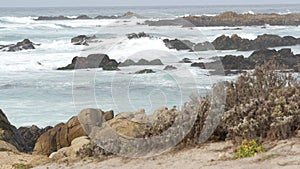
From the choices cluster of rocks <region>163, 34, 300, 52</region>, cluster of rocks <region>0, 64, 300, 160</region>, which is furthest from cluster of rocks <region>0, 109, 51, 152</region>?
cluster of rocks <region>163, 34, 300, 52</region>

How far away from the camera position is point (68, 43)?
38062 mm

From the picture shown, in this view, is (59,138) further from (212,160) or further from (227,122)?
(212,160)

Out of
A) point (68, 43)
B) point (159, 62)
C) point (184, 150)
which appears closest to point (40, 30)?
point (68, 43)

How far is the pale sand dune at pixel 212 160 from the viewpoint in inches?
231

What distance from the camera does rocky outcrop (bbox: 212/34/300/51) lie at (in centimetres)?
3155

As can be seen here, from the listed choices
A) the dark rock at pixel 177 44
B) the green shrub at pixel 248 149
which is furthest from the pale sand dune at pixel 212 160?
the dark rock at pixel 177 44

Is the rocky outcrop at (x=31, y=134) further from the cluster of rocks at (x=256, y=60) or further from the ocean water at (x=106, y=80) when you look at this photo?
the cluster of rocks at (x=256, y=60)

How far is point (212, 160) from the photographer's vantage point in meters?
6.35

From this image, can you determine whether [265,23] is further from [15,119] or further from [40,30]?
[15,119]

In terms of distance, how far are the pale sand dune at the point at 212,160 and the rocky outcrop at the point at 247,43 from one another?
960 inches

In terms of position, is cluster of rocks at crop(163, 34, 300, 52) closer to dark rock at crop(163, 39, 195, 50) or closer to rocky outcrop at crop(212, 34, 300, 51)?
rocky outcrop at crop(212, 34, 300, 51)

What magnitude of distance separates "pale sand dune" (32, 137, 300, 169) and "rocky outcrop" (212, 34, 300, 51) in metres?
24.4

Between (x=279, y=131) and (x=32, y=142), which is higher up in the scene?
(x=279, y=131)

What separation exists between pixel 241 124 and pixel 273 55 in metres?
19.7
